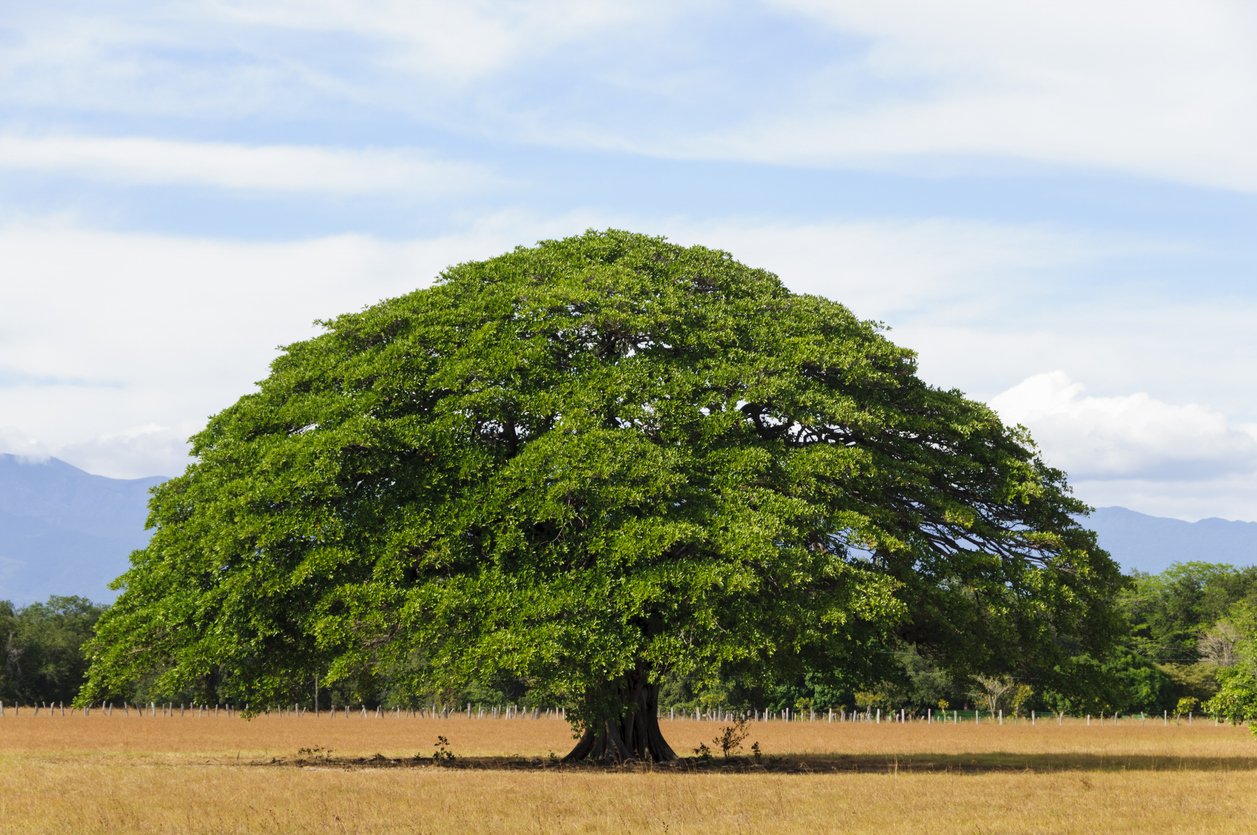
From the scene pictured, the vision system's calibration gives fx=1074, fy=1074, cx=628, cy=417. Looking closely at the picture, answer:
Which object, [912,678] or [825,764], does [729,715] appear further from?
[825,764]

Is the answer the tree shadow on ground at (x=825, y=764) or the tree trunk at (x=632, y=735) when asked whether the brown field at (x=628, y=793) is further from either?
the tree trunk at (x=632, y=735)

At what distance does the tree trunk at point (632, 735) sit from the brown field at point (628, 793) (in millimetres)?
1288

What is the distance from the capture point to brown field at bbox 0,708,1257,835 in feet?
57.4

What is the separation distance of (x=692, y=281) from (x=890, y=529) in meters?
9.24

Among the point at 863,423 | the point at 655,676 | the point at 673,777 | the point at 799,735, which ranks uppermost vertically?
the point at 863,423

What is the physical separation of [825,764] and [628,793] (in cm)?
1347

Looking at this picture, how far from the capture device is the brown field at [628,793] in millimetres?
17500

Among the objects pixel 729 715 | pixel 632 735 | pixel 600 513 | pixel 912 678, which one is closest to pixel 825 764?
pixel 632 735

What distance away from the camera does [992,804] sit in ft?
67.4

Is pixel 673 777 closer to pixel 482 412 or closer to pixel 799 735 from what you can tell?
pixel 482 412

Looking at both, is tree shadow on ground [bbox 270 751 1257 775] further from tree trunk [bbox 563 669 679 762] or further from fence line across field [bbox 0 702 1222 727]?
fence line across field [bbox 0 702 1222 727]

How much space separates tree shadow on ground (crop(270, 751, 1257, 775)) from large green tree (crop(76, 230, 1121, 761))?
1.73 m

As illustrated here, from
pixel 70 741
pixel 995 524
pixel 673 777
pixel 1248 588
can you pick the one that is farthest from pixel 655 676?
pixel 1248 588

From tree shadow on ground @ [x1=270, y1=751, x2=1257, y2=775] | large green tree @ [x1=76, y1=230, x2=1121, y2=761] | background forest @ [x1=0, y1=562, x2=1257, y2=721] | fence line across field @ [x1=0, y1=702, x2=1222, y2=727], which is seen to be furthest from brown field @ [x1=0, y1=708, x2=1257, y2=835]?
fence line across field @ [x1=0, y1=702, x2=1222, y2=727]
